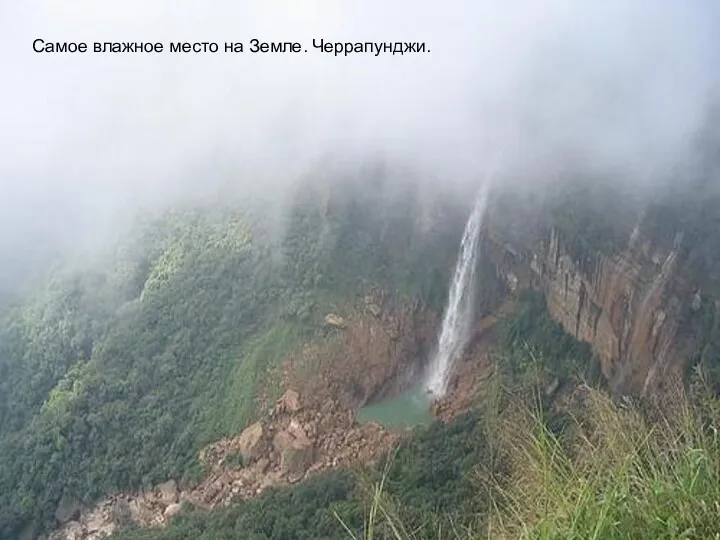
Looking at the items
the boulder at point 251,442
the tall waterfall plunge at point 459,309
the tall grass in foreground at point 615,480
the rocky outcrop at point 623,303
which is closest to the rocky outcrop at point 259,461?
the boulder at point 251,442

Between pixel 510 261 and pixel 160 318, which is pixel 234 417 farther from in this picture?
pixel 510 261

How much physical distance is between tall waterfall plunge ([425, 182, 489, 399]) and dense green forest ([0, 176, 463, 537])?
1.59 ft

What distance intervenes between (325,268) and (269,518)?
10061mm

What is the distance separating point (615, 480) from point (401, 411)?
23.3 metres

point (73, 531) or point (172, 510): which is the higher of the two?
point (172, 510)

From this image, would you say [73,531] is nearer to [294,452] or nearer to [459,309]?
Answer: [294,452]

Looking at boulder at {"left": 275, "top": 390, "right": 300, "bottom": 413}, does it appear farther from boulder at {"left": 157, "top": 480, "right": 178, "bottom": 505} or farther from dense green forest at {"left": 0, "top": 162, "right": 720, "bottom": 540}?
boulder at {"left": 157, "top": 480, "right": 178, "bottom": 505}

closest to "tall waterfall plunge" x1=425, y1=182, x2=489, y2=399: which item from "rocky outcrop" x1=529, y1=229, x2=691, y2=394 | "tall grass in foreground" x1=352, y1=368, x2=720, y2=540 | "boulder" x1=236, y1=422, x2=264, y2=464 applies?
"rocky outcrop" x1=529, y1=229, x2=691, y2=394

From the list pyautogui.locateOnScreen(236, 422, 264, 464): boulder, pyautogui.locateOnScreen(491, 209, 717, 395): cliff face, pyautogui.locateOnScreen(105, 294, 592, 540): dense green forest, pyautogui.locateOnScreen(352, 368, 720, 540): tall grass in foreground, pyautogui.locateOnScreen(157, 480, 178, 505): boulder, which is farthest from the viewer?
pyautogui.locateOnScreen(157, 480, 178, 505): boulder

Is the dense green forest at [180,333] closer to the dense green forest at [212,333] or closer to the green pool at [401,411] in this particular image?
the dense green forest at [212,333]

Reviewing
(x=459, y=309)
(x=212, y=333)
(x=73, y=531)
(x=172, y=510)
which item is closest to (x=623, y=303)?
(x=459, y=309)

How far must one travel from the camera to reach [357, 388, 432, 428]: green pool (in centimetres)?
2567

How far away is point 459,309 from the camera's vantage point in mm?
28141

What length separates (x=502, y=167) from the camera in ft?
95.8
